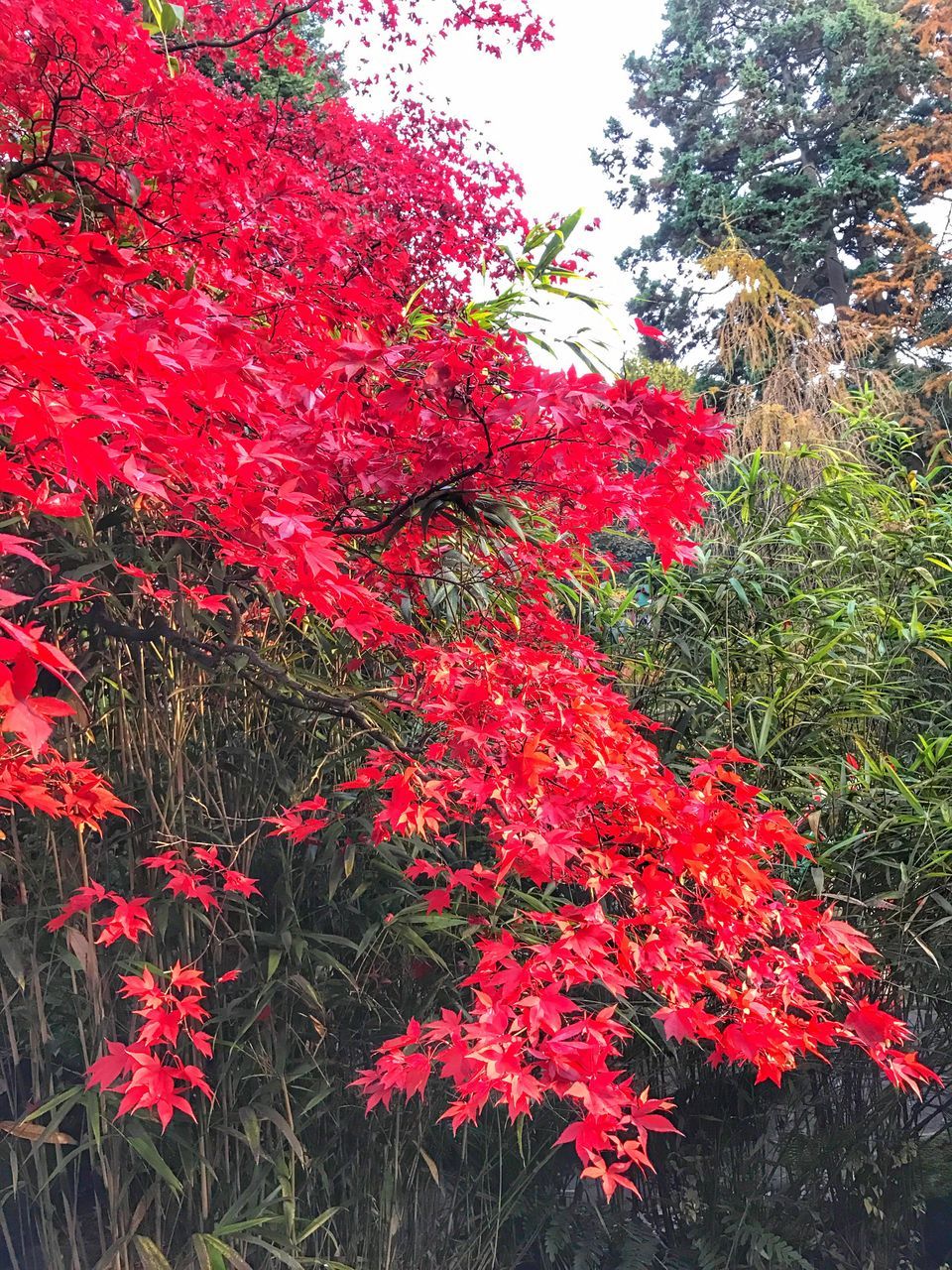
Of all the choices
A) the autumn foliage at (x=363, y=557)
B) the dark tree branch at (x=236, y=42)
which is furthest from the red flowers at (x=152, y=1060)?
the dark tree branch at (x=236, y=42)

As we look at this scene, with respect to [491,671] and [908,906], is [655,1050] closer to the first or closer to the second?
[908,906]

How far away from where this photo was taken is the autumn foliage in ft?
4.11

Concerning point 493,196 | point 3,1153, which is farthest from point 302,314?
point 493,196

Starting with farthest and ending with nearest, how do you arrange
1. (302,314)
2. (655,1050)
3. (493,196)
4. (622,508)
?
(493,196) < (655,1050) < (302,314) < (622,508)

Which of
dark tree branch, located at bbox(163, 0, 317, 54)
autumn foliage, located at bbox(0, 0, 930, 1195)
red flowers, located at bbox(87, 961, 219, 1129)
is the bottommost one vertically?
red flowers, located at bbox(87, 961, 219, 1129)

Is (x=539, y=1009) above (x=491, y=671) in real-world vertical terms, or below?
below

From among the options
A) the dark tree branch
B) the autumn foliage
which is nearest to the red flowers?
the autumn foliage

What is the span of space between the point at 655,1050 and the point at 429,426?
138 cm

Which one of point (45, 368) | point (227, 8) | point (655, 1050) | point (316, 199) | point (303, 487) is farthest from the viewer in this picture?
point (227, 8)

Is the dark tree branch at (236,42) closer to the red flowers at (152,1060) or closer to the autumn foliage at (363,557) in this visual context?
the autumn foliage at (363,557)

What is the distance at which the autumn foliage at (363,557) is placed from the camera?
4.11 ft

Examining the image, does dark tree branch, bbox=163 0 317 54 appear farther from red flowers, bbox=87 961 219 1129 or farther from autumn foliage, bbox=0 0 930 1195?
red flowers, bbox=87 961 219 1129

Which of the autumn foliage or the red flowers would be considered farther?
the red flowers

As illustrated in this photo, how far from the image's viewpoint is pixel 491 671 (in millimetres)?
1557
